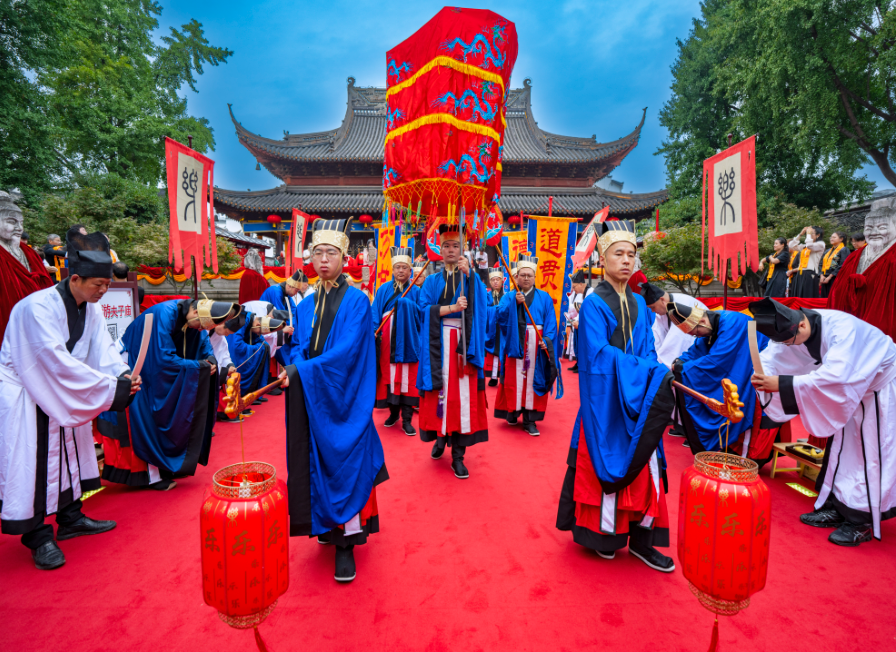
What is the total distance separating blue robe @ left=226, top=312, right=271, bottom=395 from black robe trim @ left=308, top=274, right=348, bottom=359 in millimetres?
3988

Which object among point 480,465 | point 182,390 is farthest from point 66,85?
point 480,465

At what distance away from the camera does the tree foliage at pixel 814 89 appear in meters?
10.6

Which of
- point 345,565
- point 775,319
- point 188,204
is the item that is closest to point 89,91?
point 188,204

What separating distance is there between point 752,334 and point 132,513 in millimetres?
4442

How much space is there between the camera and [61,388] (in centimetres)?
260

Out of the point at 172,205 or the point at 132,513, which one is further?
the point at 132,513

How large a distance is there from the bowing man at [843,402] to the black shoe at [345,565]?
268cm

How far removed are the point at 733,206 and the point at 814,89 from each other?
1259cm

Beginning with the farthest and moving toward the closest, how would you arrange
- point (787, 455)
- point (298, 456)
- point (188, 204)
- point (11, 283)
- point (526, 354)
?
1. point (526, 354)
2. point (787, 455)
3. point (11, 283)
4. point (188, 204)
5. point (298, 456)

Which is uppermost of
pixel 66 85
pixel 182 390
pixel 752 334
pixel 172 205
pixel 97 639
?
pixel 66 85

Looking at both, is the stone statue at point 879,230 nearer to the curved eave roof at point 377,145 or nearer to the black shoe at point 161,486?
the black shoe at point 161,486

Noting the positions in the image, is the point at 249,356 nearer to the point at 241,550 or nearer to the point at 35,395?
the point at 35,395

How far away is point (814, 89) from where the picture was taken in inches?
447

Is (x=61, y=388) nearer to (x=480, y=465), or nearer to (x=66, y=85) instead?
(x=480, y=465)
